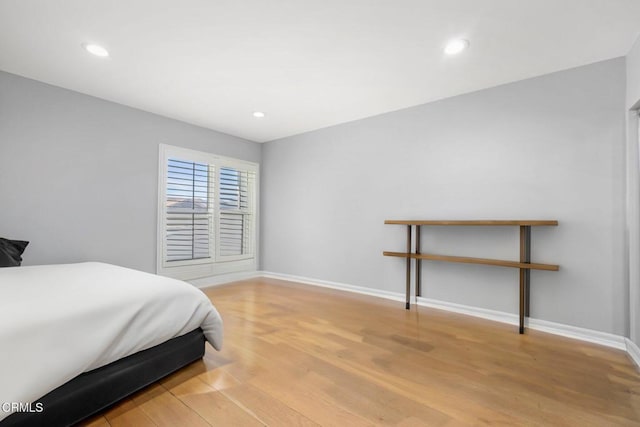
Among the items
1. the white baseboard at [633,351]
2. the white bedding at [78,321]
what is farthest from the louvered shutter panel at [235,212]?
the white baseboard at [633,351]

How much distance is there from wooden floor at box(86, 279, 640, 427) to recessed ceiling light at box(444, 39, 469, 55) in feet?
7.92

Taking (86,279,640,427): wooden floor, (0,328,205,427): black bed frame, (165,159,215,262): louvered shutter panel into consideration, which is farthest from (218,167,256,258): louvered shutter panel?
(0,328,205,427): black bed frame

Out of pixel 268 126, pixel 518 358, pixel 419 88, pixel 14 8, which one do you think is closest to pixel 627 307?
pixel 518 358

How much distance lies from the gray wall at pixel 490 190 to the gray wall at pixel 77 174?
2.23 meters

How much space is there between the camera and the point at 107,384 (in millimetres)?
1454

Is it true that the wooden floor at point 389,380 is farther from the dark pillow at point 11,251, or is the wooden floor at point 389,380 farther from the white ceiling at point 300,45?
the white ceiling at point 300,45

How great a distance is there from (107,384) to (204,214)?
10.2 feet

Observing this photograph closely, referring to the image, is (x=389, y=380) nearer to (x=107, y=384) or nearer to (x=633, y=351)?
(x=107, y=384)

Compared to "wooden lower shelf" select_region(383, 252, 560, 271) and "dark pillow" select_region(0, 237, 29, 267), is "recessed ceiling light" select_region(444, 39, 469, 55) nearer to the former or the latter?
"wooden lower shelf" select_region(383, 252, 560, 271)

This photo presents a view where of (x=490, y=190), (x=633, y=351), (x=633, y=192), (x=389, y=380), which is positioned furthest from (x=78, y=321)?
(x=633, y=192)

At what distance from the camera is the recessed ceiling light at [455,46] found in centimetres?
225

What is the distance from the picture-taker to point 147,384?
1651mm

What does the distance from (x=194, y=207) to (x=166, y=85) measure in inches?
69.0

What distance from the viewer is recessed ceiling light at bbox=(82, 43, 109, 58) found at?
2.33m
